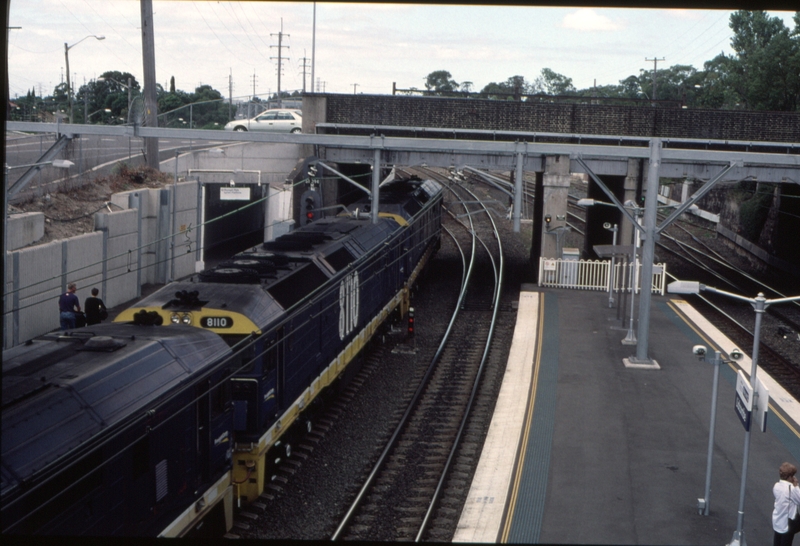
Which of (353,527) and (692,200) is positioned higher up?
(692,200)

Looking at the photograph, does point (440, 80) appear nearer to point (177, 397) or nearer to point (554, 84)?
point (554, 84)

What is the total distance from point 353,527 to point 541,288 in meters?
18.8

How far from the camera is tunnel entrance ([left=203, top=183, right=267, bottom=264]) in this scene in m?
34.0

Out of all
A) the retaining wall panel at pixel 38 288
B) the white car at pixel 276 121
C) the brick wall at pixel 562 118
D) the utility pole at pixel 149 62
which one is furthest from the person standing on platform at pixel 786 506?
the white car at pixel 276 121

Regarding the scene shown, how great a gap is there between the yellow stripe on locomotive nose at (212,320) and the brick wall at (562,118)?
23.8 metres

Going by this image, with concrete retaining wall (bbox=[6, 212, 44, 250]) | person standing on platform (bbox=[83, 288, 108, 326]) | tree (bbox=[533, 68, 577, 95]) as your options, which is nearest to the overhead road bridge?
concrete retaining wall (bbox=[6, 212, 44, 250])

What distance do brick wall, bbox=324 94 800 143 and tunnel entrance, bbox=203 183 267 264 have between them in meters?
5.74

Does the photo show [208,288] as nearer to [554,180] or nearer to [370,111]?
[554,180]

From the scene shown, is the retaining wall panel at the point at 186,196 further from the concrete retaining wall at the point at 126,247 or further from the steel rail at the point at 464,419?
the steel rail at the point at 464,419

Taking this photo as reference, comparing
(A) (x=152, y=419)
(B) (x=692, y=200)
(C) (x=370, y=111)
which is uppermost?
(C) (x=370, y=111)

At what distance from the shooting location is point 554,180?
29.6 m

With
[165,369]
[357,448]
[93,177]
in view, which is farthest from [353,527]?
[93,177]

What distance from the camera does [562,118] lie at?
33781 millimetres

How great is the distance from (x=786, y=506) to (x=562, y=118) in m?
25.8
